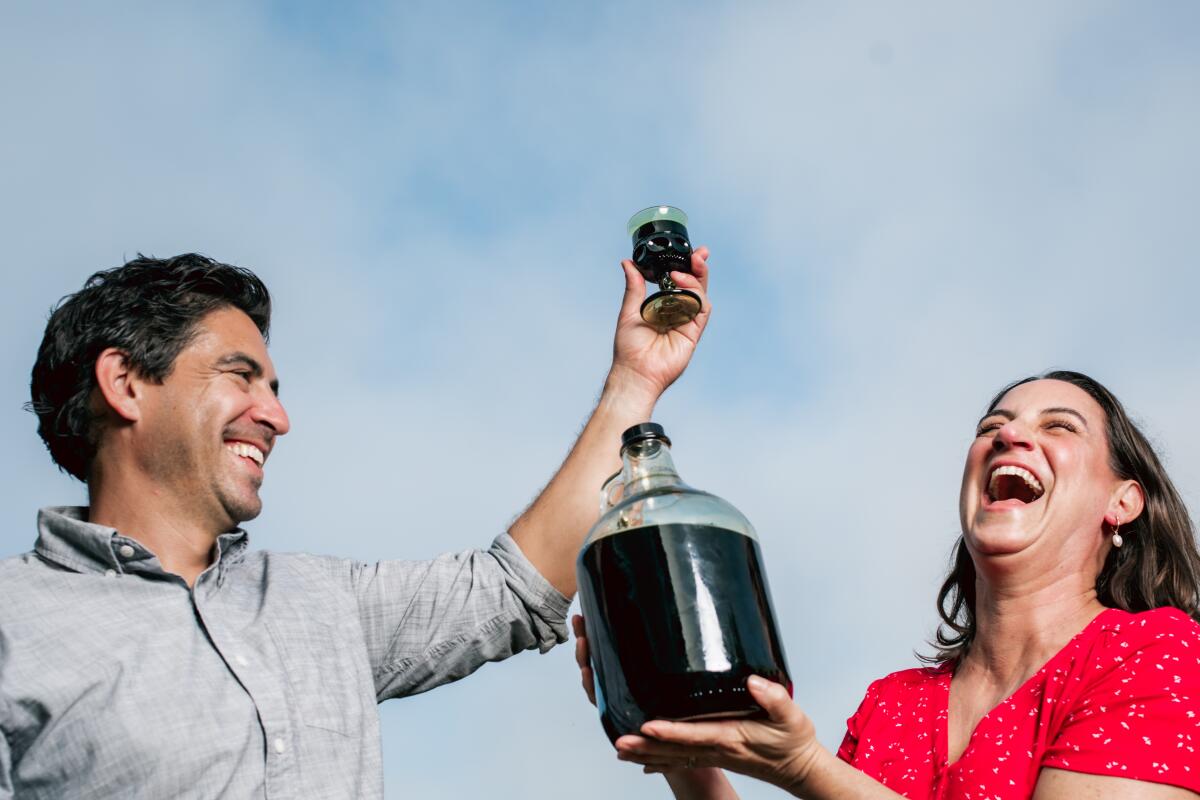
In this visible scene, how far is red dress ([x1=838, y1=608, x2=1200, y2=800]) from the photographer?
2723 millimetres

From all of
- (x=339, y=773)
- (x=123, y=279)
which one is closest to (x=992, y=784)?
(x=339, y=773)

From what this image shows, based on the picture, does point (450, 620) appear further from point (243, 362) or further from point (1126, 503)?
point (1126, 503)

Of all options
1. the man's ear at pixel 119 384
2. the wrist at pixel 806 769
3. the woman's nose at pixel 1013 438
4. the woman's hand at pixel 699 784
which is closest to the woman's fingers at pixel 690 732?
the wrist at pixel 806 769

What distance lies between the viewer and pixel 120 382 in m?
3.41

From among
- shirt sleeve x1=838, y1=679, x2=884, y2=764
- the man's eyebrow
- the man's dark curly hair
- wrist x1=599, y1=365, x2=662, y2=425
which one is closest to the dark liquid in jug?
wrist x1=599, y1=365, x2=662, y2=425

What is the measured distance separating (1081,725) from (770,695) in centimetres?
112

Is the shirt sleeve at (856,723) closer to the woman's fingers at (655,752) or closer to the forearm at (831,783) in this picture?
the forearm at (831,783)

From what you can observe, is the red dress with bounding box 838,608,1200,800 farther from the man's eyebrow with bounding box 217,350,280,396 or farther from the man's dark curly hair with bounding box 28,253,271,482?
the man's dark curly hair with bounding box 28,253,271,482

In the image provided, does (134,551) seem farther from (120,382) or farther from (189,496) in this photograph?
(120,382)

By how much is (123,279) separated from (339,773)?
5.64 feet

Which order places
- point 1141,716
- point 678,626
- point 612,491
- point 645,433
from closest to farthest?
point 678,626
point 645,433
point 612,491
point 1141,716

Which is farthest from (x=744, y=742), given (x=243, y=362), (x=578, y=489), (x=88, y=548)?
(x=243, y=362)

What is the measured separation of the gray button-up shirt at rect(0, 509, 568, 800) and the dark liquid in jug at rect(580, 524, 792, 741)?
918 millimetres

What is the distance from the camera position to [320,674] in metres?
2.96
